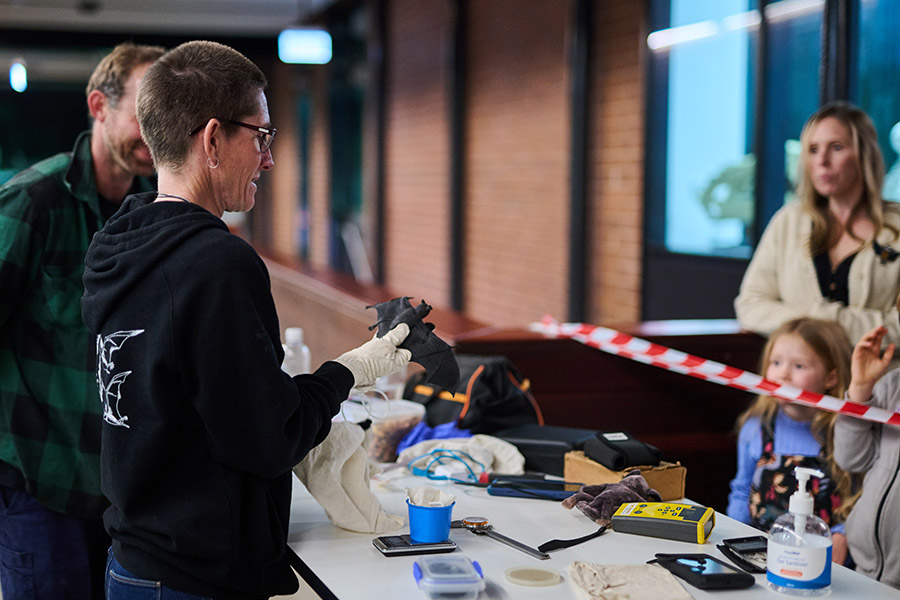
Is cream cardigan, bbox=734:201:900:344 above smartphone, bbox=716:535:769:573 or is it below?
above

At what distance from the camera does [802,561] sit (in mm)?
1565

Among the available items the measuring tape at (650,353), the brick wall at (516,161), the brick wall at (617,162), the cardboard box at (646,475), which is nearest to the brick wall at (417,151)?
the brick wall at (516,161)

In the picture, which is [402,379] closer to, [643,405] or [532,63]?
[643,405]

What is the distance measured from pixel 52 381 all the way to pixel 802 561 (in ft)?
5.36

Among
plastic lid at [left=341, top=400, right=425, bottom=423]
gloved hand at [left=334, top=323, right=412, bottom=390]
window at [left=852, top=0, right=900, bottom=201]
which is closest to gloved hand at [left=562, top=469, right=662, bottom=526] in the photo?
gloved hand at [left=334, top=323, right=412, bottom=390]

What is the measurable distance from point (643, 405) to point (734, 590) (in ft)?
6.81

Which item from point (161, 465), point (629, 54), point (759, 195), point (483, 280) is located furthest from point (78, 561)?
point (483, 280)

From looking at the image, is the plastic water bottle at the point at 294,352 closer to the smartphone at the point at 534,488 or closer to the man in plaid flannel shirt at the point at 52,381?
the man in plaid flannel shirt at the point at 52,381

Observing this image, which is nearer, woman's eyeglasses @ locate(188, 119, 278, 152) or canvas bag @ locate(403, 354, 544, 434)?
woman's eyeglasses @ locate(188, 119, 278, 152)

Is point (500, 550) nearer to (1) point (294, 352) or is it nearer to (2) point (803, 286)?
(1) point (294, 352)

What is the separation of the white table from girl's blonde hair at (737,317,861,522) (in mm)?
816

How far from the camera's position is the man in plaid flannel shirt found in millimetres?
2137

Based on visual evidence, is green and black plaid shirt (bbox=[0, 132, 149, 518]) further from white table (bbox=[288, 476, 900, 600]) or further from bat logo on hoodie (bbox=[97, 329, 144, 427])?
bat logo on hoodie (bbox=[97, 329, 144, 427])

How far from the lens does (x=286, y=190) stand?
51.0 feet
